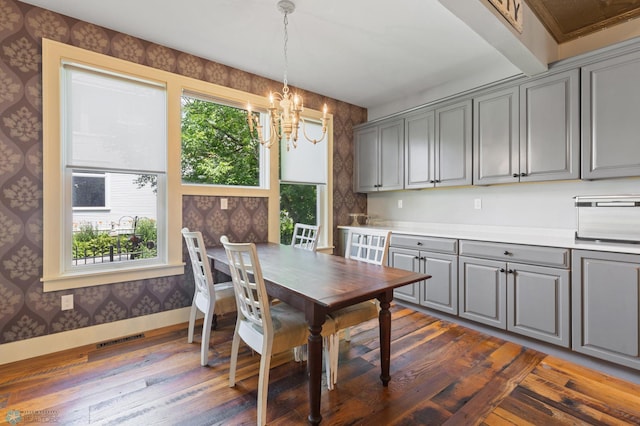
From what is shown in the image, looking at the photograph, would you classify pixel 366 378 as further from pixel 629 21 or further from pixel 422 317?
pixel 629 21

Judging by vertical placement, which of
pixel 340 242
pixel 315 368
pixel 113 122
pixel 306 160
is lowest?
pixel 315 368

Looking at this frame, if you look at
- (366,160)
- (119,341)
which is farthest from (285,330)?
(366,160)

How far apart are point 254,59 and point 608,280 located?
11.3 feet

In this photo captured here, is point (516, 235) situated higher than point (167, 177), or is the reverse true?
point (167, 177)

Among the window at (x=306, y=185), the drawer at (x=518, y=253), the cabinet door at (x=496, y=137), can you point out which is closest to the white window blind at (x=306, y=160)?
the window at (x=306, y=185)

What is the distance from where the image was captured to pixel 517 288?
2.61 m

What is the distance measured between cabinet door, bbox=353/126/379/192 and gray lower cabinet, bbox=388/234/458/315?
3.32ft

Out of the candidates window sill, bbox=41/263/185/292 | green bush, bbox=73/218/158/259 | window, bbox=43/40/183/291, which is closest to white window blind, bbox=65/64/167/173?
window, bbox=43/40/183/291

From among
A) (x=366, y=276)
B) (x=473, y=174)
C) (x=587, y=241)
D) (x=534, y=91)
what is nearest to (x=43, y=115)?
(x=366, y=276)

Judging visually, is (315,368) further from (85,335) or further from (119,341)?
(85,335)

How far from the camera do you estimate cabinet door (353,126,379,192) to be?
165 inches

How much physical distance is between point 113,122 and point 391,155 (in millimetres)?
2979

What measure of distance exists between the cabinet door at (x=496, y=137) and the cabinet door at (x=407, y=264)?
999 millimetres

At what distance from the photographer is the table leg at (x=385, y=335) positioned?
76.1 inches
